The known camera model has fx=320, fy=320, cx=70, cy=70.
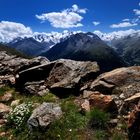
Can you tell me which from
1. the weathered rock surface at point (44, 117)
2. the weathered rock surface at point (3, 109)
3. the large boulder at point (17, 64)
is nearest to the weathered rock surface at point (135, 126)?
the weathered rock surface at point (44, 117)

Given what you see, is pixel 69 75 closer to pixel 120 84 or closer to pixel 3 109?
pixel 120 84

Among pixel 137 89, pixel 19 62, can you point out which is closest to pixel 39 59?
pixel 19 62

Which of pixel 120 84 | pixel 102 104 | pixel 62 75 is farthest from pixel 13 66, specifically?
pixel 102 104

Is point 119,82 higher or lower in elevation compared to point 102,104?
higher

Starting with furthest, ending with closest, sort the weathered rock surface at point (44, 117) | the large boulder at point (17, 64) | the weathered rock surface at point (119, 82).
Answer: the large boulder at point (17, 64) < the weathered rock surface at point (119, 82) < the weathered rock surface at point (44, 117)

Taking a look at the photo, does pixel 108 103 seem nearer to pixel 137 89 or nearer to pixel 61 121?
pixel 61 121

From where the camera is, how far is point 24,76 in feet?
82.4

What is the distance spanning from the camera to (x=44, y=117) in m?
15.3

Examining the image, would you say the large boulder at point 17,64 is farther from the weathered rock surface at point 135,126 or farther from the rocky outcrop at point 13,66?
the weathered rock surface at point 135,126

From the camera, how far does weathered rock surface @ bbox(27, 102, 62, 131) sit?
48.7ft

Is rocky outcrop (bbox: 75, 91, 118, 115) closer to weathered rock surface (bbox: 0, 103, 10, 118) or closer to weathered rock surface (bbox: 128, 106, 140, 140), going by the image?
weathered rock surface (bbox: 128, 106, 140, 140)

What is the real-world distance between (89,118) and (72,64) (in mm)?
9790

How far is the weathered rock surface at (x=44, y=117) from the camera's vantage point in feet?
48.7

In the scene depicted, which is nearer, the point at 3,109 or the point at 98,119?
the point at 98,119
